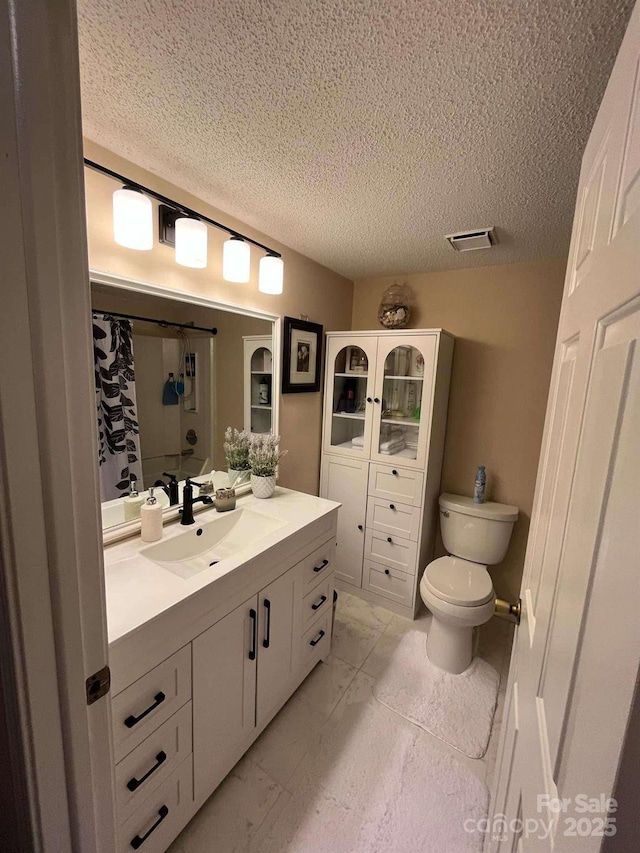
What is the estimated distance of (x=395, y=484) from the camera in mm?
2178

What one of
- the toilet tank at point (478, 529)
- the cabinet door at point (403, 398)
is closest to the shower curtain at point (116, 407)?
the cabinet door at point (403, 398)

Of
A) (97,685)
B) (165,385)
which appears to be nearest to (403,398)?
(165,385)

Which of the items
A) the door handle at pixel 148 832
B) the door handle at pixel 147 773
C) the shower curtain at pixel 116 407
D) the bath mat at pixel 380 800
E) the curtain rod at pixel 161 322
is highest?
the curtain rod at pixel 161 322

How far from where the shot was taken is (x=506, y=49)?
2.46 feet

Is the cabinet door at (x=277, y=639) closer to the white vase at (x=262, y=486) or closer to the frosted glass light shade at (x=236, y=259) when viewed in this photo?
the white vase at (x=262, y=486)

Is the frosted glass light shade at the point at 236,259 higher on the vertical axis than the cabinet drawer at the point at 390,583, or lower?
higher

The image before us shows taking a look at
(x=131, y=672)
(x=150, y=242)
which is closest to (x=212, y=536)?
(x=131, y=672)

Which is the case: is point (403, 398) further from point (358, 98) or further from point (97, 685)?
point (97, 685)

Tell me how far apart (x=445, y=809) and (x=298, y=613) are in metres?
0.82

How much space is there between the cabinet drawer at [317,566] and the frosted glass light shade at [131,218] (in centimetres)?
139

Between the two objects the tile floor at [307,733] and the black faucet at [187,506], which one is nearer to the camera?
the tile floor at [307,733]

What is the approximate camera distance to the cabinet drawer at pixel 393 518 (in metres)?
2.14

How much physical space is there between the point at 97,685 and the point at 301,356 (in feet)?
5.86

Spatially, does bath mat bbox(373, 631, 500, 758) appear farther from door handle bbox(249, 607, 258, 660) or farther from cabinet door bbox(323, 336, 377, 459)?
cabinet door bbox(323, 336, 377, 459)
